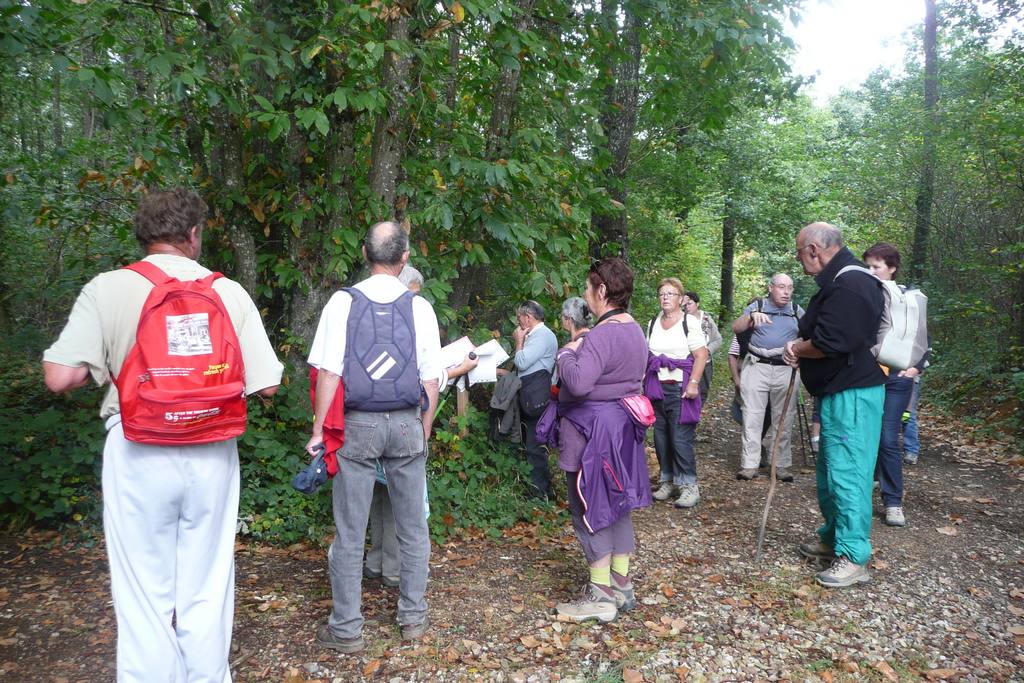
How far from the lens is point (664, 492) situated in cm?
680

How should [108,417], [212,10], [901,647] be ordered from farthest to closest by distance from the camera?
[212,10] < [901,647] < [108,417]

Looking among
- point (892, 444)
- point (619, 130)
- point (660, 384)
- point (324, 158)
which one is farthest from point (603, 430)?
point (619, 130)

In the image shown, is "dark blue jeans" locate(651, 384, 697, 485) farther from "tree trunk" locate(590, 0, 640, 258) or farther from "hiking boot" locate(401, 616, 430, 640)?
"hiking boot" locate(401, 616, 430, 640)

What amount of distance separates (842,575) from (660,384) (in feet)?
7.61

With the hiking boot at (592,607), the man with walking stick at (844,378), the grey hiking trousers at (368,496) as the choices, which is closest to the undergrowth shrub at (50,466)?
the grey hiking trousers at (368,496)

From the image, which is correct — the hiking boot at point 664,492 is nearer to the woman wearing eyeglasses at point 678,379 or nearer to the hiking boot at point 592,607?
the woman wearing eyeglasses at point 678,379

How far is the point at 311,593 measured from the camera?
4.52 meters

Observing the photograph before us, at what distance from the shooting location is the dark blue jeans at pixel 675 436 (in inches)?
261

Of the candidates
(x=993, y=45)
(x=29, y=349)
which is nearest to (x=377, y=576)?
(x=29, y=349)

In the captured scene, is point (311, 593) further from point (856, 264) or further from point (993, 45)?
point (993, 45)

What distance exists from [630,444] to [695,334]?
9.12ft

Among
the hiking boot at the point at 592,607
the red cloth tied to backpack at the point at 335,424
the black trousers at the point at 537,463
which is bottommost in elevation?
the hiking boot at the point at 592,607

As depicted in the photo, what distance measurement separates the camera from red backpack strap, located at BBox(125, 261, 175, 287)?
267cm

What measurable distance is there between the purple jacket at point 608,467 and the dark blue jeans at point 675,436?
2.52 m
